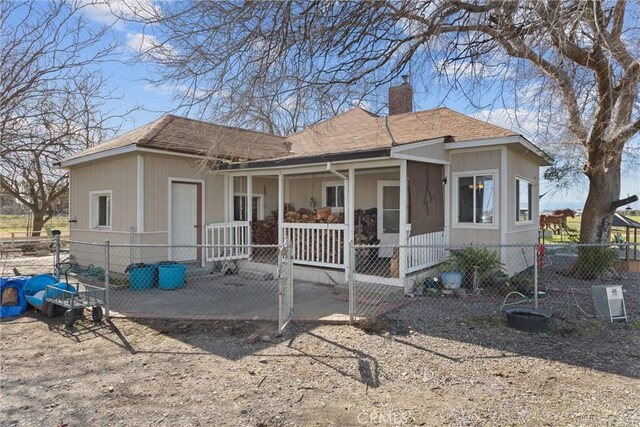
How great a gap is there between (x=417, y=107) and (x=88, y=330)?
610cm

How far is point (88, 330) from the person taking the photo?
568 centimetres

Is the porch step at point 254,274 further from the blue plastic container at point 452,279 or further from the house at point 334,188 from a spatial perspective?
the blue plastic container at point 452,279

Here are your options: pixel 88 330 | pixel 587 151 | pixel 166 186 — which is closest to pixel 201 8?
pixel 88 330

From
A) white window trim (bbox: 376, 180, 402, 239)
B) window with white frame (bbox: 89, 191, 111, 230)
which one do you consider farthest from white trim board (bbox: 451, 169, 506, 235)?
window with white frame (bbox: 89, 191, 111, 230)

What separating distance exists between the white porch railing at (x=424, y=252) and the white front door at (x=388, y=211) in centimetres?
178

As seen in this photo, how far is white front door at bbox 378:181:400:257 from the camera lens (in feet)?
35.7

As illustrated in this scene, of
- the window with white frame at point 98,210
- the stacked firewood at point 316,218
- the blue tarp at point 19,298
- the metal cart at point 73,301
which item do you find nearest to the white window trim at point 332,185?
the stacked firewood at point 316,218

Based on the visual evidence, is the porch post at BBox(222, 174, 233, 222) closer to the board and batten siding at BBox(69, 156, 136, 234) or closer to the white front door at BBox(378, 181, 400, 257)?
the board and batten siding at BBox(69, 156, 136, 234)

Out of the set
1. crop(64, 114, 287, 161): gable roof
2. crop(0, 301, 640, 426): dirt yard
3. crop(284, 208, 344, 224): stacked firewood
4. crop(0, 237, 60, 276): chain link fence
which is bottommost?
crop(0, 301, 640, 426): dirt yard

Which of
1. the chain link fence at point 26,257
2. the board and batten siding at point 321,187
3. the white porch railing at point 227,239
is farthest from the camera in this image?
the board and batten siding at point 321,187

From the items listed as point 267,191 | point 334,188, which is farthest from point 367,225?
point 267,191

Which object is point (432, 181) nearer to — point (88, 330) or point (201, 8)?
point (201, 8)

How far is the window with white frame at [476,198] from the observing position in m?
8.90

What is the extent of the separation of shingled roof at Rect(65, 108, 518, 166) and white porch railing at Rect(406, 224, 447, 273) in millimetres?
2094
